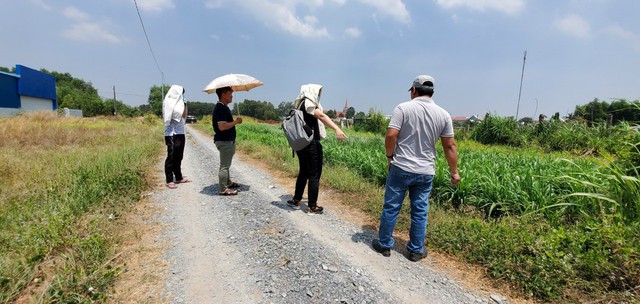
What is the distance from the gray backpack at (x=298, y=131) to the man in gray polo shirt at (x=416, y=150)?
1216 mm

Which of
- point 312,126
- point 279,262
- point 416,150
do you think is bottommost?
point 279,262

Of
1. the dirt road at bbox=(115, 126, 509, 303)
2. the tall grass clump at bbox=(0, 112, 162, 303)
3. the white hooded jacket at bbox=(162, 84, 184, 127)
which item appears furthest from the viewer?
the white hooded jacket at bbox=(162, 84, 184, 127)

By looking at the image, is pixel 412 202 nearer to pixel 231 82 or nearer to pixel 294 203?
pixel 294 203

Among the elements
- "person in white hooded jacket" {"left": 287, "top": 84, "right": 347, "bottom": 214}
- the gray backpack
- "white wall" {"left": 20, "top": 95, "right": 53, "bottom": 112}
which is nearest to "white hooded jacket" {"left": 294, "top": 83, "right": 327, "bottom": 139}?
"person in white hooded jacket" {"left": 287, "top": 84, "right": 347, "bottom": 214}

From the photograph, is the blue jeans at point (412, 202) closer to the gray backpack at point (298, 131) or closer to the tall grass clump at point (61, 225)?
the gray backpack at point (298, 131)

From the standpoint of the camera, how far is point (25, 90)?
88.5ft

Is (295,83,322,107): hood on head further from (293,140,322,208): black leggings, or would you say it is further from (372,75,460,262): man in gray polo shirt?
(372,75,460,262): man in gray polo shirt

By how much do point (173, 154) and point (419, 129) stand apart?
4537 millimetres

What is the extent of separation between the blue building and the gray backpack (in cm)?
2757

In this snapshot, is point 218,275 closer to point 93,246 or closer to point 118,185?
point 93,246

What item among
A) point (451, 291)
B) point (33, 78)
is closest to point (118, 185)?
point (451, 291)

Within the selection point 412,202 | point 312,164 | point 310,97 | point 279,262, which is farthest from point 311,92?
point 279,262

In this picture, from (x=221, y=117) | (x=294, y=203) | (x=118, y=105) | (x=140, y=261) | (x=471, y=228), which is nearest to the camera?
(x=140, y=261)

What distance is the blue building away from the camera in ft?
79.2
